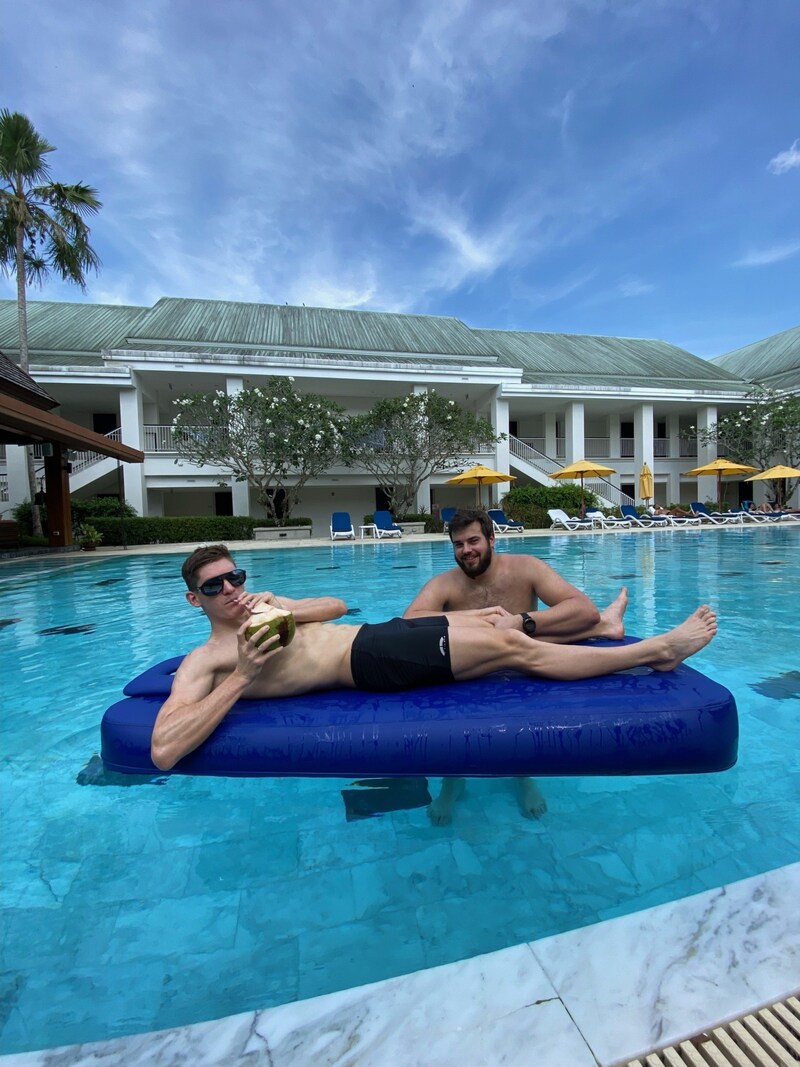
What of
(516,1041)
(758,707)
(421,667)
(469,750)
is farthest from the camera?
(758,707)

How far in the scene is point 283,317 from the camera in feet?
87.6

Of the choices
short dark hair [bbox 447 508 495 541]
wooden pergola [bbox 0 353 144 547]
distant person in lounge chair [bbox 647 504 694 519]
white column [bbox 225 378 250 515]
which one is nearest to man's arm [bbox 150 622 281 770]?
short dark hair [bbox 447 508 495 541]

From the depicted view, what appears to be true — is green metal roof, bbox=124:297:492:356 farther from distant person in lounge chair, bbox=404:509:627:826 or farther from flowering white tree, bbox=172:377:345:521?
distant person in lounge chair, bbox=404:509:627:826

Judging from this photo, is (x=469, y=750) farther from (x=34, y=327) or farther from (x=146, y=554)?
(x=34, y=327)

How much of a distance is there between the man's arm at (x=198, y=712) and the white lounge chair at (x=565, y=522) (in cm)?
1829

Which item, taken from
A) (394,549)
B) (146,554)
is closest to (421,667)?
(394,549)

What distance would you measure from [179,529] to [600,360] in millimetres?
22955

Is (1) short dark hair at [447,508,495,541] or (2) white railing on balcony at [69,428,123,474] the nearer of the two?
(1) short dark hair at [447,508,495,541]

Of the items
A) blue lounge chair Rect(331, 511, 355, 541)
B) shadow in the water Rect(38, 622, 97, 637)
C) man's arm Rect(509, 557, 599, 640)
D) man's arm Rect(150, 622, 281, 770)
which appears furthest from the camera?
blue lounge chair Rect(331, 511, 355, 541)

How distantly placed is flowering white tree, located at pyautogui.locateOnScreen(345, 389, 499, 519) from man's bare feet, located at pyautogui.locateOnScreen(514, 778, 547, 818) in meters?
18.1

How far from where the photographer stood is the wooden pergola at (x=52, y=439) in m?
11.4

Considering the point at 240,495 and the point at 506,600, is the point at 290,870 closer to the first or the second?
the point at 506,600

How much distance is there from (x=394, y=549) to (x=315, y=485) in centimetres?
987

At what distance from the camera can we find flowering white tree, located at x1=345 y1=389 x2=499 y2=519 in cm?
1988
